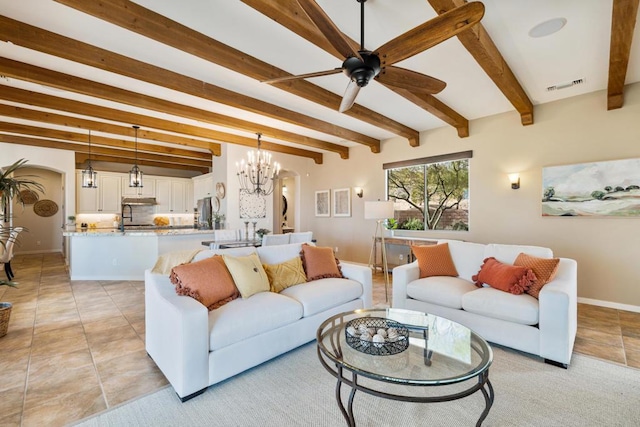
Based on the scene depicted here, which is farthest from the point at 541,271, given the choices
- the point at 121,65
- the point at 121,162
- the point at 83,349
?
the point at 121,162

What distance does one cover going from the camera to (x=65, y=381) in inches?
85.5

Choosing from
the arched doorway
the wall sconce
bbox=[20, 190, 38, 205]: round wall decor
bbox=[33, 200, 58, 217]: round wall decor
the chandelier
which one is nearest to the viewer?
the wall sconce

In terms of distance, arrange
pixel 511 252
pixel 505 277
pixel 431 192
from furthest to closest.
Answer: pixel 431 192
pixel 511 252
pixel 505 277

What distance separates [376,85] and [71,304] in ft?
16.2

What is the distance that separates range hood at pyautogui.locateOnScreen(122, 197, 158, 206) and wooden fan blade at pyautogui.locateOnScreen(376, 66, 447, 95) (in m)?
8.34

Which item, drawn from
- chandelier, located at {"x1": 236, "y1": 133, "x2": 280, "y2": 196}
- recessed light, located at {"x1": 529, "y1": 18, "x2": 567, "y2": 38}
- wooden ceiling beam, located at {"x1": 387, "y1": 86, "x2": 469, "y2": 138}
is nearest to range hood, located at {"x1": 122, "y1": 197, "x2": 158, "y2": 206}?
chandelier, located at {"x1": 236, "y1": 133, "x2": 280, "y2": 196}

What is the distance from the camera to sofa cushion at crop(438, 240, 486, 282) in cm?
338

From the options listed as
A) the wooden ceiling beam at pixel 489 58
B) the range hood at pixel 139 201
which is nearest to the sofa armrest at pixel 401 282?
the wooden ceiling beam at pixel 489 58

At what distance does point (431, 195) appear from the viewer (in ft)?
19.0

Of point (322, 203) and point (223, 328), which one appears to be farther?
point (322, 203)

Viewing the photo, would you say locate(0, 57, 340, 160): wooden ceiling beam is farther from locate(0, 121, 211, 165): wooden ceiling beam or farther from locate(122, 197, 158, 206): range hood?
locate(122, 197, 158, 206): range hood

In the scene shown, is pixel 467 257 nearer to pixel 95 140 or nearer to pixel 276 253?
pixel 276 253

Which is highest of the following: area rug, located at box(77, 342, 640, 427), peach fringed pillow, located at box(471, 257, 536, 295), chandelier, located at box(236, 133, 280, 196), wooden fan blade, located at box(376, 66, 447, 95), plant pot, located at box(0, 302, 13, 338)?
wooden fan blade, located at box(376, 66, 447, 95)

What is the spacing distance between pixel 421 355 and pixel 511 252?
205cm
